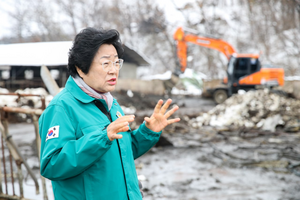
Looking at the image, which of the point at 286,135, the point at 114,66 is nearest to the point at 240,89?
the point at 286,135

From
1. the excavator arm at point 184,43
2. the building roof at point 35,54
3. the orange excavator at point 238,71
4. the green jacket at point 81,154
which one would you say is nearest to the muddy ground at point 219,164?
the building roof at point 35,54

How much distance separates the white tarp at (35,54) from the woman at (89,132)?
3.79 feet

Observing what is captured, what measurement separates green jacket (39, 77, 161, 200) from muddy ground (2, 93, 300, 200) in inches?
128

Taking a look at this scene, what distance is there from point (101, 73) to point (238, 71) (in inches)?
574

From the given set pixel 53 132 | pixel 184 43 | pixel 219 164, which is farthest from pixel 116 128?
pixel 184 43

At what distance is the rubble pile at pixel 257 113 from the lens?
11.1 m

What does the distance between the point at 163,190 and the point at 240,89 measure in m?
11.9

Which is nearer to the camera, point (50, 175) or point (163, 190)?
point (50, 175)

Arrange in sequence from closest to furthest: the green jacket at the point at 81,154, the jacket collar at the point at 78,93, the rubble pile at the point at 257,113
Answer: the green jacket at the point at 81,154
the jacket collar at the point at 78,93
the rubble pile at the point at 257,113

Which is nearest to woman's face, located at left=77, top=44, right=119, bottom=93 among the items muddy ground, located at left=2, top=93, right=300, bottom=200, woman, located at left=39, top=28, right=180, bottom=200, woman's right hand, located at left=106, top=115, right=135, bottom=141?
woman, located at left=39, top=28, right=180, bottom=200

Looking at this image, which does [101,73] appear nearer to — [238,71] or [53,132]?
[53,132]

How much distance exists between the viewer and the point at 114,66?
5.57 feet

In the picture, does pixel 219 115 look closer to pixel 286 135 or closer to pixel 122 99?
pixel 286 135

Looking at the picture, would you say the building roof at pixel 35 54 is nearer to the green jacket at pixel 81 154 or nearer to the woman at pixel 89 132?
the woman at pixel 89 132
